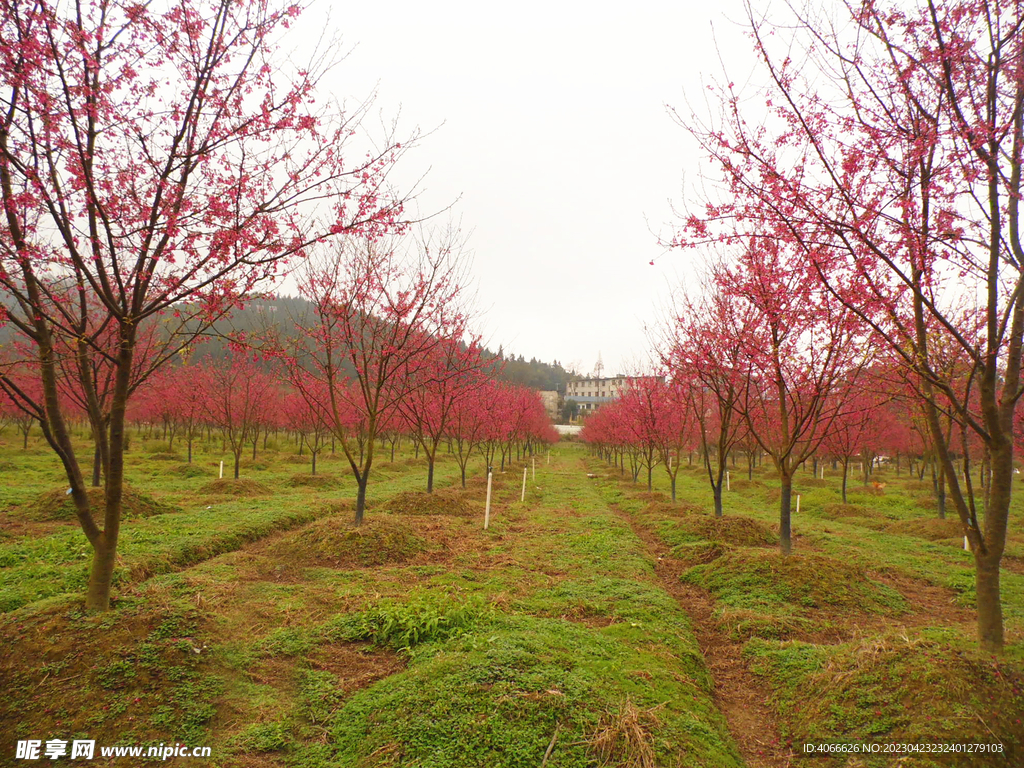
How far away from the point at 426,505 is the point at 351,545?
382cm

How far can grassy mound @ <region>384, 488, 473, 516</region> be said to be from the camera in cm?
1093

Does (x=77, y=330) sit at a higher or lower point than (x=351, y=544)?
higher

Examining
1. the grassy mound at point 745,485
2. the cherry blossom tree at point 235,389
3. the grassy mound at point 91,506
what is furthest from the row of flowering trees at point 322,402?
the grassy mound at point 745,485

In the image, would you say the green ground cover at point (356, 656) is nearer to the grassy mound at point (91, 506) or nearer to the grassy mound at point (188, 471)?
the grassy mound at point (91, 506)

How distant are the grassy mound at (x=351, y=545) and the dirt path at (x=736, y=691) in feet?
13.4

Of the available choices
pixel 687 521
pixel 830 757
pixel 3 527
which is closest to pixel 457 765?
pixel 830 757

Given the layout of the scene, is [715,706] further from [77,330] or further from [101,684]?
[77,330]

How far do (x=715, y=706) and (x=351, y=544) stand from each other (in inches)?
215

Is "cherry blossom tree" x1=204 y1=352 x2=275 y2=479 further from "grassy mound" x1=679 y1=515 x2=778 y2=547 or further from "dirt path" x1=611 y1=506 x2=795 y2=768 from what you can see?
"dirt path" x1=611 y1=506 x2=795 y2=768

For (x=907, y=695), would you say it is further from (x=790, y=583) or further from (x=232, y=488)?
(x=232, y=488)

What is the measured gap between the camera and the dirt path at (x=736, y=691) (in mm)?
3324

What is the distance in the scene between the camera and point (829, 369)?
7141mm

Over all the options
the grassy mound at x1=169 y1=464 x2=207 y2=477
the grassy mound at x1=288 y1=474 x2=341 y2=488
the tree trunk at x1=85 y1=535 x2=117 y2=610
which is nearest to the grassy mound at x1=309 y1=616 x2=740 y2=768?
the tree trunk at x1=85 y1=535 x2=117 y2=610

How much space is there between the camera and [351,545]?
7355 mm
